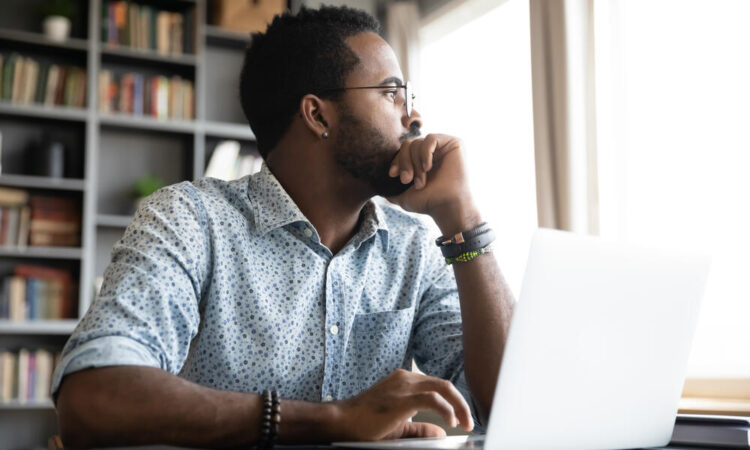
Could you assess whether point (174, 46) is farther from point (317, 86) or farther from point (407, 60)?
point (317, 86)

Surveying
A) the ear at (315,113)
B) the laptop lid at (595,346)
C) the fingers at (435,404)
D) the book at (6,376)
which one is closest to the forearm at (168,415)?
the fingers at (435,404)

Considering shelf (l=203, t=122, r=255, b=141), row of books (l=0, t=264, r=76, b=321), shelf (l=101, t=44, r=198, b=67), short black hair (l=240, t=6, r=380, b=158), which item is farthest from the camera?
shelf (l=203, t=122, r=255, b=141)

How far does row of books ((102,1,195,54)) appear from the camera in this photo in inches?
149

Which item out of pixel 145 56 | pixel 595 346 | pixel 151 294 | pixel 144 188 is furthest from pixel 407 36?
pixel 595 346

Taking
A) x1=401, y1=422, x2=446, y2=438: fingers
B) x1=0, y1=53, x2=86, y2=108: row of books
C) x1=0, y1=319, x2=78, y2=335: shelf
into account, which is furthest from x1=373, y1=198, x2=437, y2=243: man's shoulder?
x1=0, y1=53, x2=86, y2=108: row of books

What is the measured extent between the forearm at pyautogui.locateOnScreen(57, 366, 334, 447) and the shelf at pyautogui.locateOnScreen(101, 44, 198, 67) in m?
3.20

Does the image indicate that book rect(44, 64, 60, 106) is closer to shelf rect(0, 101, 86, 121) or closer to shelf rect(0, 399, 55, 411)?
shelf rect(0, 101, 86, 121)

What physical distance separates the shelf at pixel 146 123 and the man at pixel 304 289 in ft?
7.35

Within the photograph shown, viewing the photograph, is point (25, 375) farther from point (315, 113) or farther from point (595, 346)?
point (595, 346)

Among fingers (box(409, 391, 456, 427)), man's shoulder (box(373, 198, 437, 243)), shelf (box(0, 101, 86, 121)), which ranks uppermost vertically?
shelf (box(0, 101, 86, 121))

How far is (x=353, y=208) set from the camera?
1.52 metres

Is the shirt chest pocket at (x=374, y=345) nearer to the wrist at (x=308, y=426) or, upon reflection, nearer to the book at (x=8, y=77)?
the wrist at (x=308, y=426)

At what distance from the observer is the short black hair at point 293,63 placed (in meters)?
1.60

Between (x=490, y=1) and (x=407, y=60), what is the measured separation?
1.88 ft
